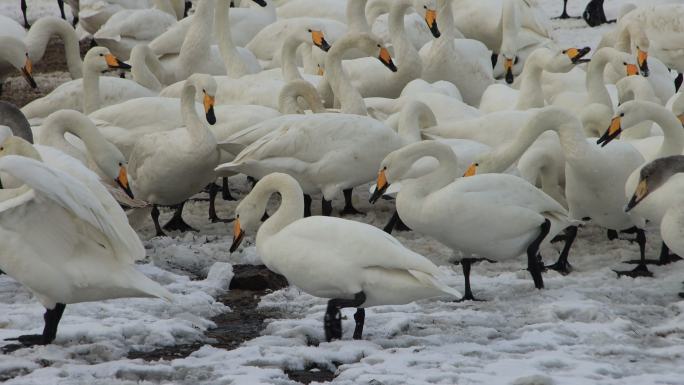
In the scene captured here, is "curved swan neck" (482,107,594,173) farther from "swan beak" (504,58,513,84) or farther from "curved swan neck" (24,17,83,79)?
"curved swan neck" (24,17,83,79)

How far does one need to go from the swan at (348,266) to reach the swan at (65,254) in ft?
2.29

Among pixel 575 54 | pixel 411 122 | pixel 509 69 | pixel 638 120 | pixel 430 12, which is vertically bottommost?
pixel 638 120

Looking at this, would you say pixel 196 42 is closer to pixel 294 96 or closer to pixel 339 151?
pixel 294 96

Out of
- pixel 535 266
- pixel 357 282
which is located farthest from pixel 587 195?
pixel 357 282

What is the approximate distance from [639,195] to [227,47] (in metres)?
5.56

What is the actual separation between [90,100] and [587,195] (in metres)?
4.44

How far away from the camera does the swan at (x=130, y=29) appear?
561 inches

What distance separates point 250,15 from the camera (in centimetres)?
1527

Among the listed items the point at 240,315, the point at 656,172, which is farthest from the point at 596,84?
the point at 240,315

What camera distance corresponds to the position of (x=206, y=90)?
372 inches

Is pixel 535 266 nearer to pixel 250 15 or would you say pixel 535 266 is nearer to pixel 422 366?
pixel 422 366

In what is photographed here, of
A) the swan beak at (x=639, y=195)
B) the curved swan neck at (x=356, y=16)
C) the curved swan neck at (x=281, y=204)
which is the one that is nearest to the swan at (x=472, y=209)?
the swan beak at (x=639, y=195)

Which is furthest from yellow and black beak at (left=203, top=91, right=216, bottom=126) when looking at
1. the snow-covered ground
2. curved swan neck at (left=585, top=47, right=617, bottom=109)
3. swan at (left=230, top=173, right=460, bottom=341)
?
curved swan neck at (left=585, top=47, right=617, bottom=109)

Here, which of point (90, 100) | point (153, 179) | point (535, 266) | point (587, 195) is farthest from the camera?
point (90, 100)
